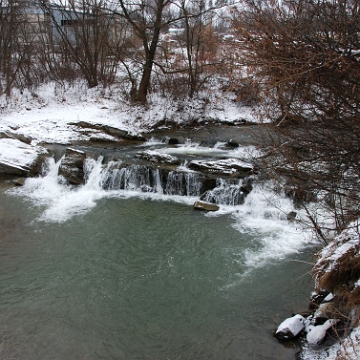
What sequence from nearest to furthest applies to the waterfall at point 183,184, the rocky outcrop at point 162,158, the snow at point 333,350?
1. the snow at point 333,350
2. the waterfall at point 183,184
3. the rocky outcrop at point 162,158

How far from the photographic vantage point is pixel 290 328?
5.50 metres

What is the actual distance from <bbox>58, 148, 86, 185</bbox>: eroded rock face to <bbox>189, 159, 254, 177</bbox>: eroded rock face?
3921 millimetres

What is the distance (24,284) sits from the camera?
273 inches

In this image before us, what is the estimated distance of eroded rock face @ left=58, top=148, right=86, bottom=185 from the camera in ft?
40.8

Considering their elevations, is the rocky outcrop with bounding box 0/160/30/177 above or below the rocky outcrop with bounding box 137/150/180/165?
below

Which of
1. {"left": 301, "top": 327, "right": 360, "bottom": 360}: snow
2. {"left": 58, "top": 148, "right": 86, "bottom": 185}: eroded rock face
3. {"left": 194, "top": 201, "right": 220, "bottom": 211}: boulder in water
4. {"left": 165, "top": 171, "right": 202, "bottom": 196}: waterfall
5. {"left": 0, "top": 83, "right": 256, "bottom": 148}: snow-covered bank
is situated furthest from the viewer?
{"left": 0, "top": 83, "right": 256, "bottom": 148}: snow-covered bank

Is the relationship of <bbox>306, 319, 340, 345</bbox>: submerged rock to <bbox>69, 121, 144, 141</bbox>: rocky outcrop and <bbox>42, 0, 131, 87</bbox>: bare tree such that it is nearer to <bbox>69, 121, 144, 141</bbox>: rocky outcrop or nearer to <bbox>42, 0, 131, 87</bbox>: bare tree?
<bbox>69, 121, 144, 141</bbox>: rocky outcrop

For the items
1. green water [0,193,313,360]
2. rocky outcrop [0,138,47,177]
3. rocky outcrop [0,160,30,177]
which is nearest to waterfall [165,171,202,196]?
green water [0,193,313,360]

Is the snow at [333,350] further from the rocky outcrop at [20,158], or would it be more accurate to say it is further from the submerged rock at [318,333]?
the rocky outcrop at [20,158]

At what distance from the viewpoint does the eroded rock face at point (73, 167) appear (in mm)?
12445

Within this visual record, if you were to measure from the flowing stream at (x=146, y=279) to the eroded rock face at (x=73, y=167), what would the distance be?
1444mm

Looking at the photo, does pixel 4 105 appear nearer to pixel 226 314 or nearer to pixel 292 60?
pixel 226 314

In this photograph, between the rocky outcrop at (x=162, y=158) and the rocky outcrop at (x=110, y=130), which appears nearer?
the rocky outcrop at (x=162, y=158)

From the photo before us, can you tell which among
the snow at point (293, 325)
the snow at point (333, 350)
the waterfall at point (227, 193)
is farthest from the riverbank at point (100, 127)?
the snow at point (333, 350)
